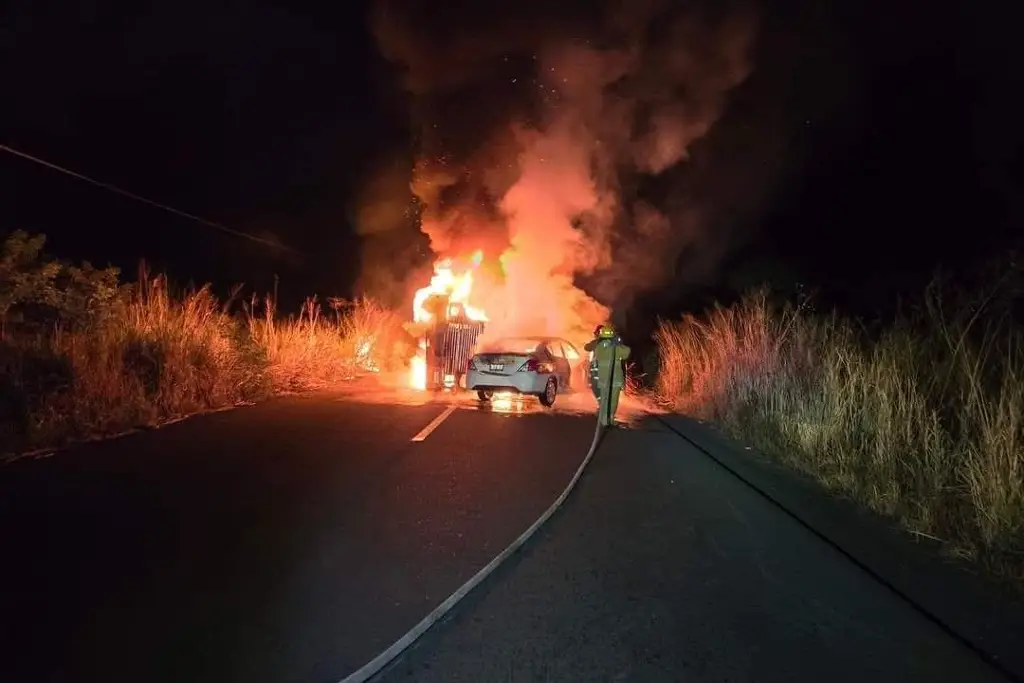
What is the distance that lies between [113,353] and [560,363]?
8.73 meters

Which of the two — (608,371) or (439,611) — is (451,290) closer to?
(608,371)

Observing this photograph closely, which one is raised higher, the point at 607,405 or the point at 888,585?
the point at 607,405

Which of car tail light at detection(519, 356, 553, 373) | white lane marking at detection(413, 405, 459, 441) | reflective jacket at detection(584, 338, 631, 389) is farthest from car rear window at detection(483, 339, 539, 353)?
reflective jacket at detection(584, 338, 631, 389)

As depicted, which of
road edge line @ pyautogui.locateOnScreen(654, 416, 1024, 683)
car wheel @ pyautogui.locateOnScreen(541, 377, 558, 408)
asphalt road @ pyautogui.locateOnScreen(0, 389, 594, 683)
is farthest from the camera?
car wheel @ pyautogui.locateOnScreen(541, 377, 558, 408)

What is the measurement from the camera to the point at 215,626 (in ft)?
15.7

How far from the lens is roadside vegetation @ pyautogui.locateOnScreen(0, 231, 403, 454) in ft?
37.0

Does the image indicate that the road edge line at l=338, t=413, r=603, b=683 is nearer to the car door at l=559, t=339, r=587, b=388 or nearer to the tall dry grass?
the tall dry grass

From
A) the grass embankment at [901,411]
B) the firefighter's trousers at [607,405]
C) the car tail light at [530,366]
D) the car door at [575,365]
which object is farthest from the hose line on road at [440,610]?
the car door at [575,365]

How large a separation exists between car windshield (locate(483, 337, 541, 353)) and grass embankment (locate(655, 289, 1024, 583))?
3.58 meters

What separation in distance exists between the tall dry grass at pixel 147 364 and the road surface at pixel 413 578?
4.98 feet

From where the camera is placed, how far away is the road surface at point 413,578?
4426 mm

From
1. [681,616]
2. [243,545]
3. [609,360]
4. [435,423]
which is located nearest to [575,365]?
[609,360]

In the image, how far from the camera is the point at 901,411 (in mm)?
9352

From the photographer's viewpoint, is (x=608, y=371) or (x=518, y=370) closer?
(x=608, y=371)
